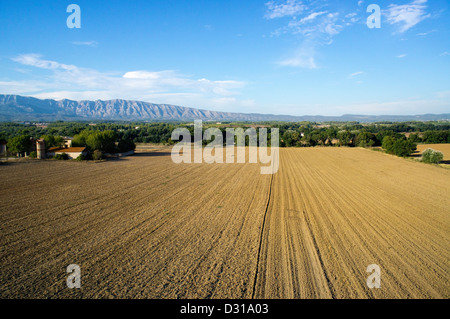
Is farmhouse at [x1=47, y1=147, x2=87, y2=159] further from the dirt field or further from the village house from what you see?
the dirt field

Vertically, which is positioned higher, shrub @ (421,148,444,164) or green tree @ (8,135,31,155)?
green tree @ (8,135,31,155)

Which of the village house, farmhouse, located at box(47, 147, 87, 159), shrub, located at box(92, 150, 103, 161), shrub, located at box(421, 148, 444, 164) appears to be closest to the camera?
shrub, located at box(421, 148, 444, 164)

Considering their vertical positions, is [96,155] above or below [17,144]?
below

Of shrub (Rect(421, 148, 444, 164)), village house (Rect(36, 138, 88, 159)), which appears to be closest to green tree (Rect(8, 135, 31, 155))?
village house (Rect(36, 138, 88, 159))

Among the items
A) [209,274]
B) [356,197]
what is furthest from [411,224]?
[209,274]

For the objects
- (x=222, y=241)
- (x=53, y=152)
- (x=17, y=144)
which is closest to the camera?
(x=222, y=241)

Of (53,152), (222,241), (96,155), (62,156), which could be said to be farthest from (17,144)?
(222,241)

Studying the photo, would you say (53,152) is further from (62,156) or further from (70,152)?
(70,152)

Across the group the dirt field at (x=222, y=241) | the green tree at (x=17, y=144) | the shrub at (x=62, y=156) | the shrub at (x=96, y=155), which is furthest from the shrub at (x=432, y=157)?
the green tree at (x=17, y=144)

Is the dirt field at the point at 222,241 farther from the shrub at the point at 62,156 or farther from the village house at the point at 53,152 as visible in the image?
the village house at the point at 53,152
